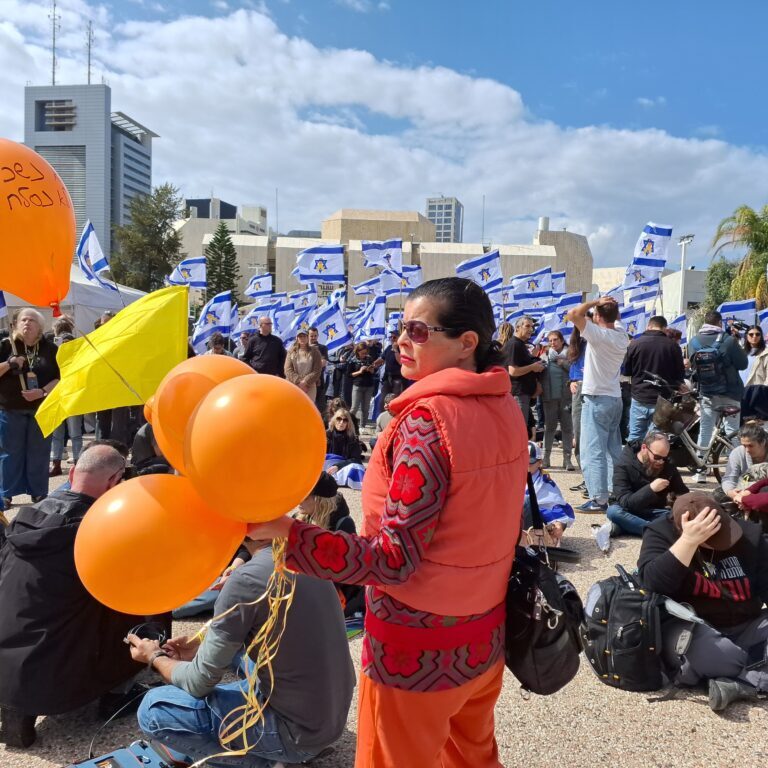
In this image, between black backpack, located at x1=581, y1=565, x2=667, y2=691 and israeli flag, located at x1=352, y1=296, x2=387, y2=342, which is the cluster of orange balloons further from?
israeli flag, located at x1=352, y1=296, x2=387, y2=342

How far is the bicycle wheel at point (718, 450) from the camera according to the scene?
24.8 feet

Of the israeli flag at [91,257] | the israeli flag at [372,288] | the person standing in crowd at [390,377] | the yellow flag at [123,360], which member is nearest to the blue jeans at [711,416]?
the person standing in crowd at [390,377]

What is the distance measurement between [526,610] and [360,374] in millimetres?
9588

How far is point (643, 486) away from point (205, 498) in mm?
5179

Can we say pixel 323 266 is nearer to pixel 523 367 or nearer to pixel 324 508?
pixel 523 367

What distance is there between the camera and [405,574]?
1408 mm

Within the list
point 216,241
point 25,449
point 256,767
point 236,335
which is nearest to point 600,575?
point 256,767

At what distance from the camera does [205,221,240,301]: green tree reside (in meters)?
51.3

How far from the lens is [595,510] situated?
21.4 feet

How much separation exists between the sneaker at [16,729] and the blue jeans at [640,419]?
637cm

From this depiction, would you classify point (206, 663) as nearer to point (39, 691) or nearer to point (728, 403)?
point (39, 691)

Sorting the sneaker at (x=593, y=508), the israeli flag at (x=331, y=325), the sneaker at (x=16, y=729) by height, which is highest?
the israeli flag at (x=331, y=325)

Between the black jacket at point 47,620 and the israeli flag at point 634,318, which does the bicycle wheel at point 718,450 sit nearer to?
the israeli flag at point 634,318

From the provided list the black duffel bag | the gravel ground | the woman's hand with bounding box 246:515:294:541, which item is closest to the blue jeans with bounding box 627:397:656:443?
the gravel ground
